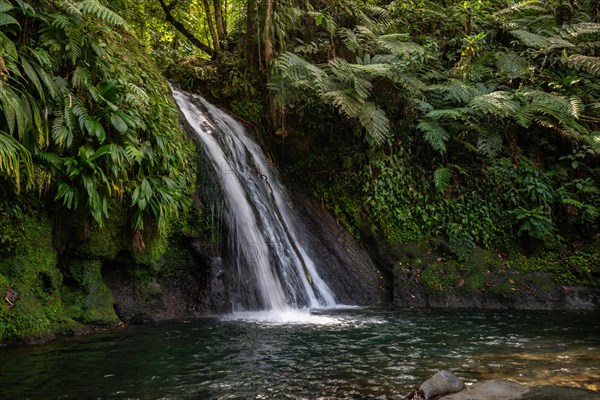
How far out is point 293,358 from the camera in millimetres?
4566

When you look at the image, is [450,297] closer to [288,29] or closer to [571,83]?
[571,83]

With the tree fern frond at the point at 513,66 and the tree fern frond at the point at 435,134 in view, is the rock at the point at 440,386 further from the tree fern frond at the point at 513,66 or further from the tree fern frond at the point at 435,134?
the tree fern frond at the point at 513,66

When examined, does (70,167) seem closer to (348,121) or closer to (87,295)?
(87,295)

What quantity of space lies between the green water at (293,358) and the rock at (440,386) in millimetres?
282

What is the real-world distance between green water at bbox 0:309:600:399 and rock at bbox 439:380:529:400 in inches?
12.2

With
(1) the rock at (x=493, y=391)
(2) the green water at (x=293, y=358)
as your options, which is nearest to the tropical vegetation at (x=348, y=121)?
(2) the green water at (x=293, y=358)

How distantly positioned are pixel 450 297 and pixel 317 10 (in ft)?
21.7

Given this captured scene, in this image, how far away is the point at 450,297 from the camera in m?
8.14

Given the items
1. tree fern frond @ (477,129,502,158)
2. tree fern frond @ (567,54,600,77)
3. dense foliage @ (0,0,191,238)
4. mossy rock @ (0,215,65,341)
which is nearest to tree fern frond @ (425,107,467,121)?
tree fern frond @ (477,129,502,158)

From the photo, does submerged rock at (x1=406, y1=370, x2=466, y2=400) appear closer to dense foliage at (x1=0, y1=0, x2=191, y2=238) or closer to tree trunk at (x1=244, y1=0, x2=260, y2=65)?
dense foliage at (x1=0, y1=0, x2=191, y2=238)

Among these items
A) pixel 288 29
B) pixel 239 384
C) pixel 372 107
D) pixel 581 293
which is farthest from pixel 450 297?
pixel 288 29

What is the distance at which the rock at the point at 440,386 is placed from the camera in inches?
131

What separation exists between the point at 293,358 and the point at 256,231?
10.8 feet

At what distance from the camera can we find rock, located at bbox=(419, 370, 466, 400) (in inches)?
131
